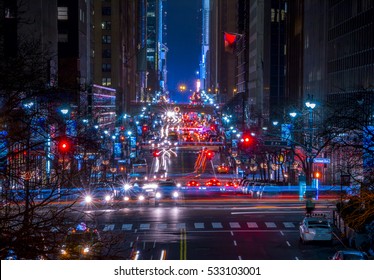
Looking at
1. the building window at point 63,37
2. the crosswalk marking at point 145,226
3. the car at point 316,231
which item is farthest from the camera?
the building window at point 63,37

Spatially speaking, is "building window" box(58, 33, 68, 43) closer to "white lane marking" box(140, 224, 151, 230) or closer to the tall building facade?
the tall building facade

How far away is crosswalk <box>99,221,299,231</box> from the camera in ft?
152

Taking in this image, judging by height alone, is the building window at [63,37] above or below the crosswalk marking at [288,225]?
above

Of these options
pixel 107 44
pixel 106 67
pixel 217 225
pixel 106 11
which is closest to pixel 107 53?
pixel 107 44

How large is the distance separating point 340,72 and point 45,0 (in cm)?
3174

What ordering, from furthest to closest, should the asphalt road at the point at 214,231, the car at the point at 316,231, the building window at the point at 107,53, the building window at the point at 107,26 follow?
1. the building window at the point at 107,26
2. the building window at the point at 107,53
3. the car at the point at 316,231
4. the asphalt road at the point at 214,231

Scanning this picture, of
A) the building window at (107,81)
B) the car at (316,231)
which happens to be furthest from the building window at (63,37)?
the car at (316,231)

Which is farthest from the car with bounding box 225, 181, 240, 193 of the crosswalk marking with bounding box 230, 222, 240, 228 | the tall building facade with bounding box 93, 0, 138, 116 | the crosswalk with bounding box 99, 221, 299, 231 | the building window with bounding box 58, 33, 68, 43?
the tall building facade with bounding box 93, 0, 138, 116

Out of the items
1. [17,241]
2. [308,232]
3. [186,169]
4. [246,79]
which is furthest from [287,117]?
[246,79]

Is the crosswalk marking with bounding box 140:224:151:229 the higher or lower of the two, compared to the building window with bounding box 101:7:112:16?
lower

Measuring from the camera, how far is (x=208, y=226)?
1868 inches

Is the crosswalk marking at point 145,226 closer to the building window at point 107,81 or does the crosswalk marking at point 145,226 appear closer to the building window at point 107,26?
the building window at point 107,81

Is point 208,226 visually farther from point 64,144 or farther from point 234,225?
point 64,144

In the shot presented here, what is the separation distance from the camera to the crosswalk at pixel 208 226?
46250mm
